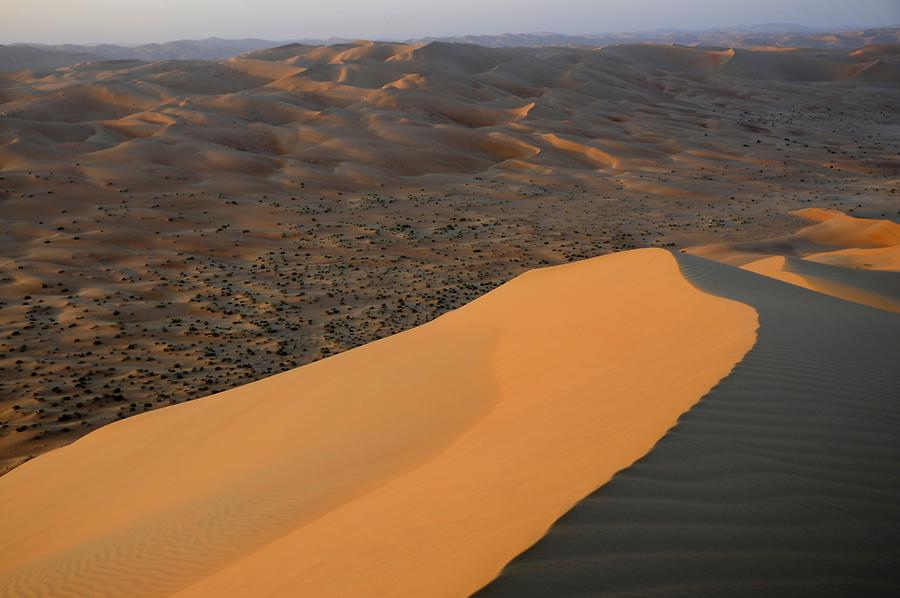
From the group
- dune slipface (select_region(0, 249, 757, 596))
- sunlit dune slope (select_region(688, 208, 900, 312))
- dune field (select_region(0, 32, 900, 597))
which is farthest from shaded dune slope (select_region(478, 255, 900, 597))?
sunlit dune slope (select_region(688, 208, 900, 312))

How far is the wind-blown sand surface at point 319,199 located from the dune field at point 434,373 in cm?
12

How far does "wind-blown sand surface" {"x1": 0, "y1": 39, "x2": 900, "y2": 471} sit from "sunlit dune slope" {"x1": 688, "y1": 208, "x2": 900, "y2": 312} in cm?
119

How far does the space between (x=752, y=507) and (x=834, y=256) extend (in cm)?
1375

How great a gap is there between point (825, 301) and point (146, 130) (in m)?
28.9

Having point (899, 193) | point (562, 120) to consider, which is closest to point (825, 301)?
point (899, 193)

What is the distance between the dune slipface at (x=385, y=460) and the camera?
2.98 m

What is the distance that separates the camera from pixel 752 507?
2639 mm

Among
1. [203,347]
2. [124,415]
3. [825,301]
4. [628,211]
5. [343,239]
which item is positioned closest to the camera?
[825,301]

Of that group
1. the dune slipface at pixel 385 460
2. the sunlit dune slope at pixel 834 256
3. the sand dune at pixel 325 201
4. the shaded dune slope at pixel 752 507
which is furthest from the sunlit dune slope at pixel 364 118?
the shaded dune slope at pixel 752 507

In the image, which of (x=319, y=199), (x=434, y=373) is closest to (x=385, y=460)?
(x=434, y=373)

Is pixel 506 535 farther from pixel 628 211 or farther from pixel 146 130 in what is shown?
pixel 146 130

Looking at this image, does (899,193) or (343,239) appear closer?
(343,239)

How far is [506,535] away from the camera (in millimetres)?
2555

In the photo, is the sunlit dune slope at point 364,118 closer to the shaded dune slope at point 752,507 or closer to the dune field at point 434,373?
the dune field at point 434,373
